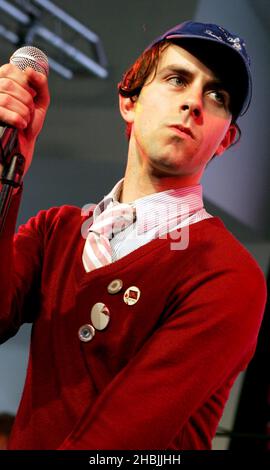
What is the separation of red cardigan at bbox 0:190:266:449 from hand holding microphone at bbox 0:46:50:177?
134 mm

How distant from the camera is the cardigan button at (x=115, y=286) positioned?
1.05 m

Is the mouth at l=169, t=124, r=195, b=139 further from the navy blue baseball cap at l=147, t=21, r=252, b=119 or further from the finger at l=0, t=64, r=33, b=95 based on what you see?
the finger at l=0, t=64, r=33, b=95

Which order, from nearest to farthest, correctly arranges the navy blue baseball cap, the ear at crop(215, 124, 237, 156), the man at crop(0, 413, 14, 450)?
the navy blue baseball cap, the ear at crop(215, 124, 237, 156), the man at crop(0, 413, 14, 450)

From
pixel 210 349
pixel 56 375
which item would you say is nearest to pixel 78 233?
pixel 56 375

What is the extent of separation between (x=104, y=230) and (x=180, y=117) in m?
0.23

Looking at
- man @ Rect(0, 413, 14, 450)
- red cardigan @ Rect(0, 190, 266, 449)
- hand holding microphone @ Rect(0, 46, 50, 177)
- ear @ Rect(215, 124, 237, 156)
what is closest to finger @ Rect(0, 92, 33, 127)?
hand holding microphone @ Rect(0, 46, 50, 177)

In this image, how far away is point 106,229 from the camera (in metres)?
1.17

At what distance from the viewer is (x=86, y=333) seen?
1.04 metres

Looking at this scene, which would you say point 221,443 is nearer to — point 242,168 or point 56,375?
point 242,168

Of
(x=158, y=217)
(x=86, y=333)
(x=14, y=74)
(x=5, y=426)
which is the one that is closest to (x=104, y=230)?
(x=158, y=217)

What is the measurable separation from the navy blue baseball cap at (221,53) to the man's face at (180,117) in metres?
0.02

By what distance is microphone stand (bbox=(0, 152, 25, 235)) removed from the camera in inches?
37.1

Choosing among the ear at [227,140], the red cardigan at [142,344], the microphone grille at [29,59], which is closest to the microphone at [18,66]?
the microphone grille at [29,59]

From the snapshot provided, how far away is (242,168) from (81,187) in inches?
35.5
